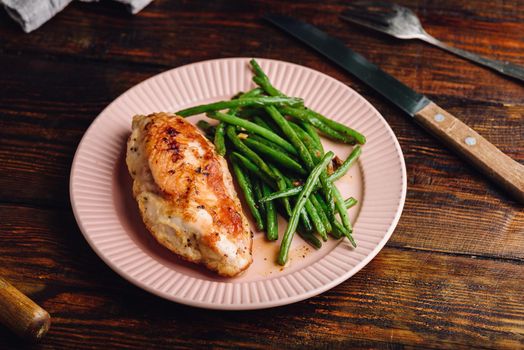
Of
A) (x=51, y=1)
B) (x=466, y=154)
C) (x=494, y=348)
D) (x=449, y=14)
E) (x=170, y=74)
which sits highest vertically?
(x=449, y=14)

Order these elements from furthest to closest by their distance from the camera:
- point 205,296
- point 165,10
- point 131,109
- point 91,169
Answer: point 165,10 < point 131,109 < point 91,169 < point 205,296

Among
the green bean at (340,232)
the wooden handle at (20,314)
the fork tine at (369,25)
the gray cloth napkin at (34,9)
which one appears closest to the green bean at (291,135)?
the green bean at (340,232)

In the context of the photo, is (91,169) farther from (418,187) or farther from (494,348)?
(494,348)

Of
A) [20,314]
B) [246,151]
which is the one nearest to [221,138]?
[246,151]

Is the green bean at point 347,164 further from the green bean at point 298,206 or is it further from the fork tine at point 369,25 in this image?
the fork tine at point 369,25

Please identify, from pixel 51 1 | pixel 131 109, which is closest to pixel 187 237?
pixel 131 109

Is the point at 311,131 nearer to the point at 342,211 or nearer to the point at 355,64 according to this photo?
the point at 342,211

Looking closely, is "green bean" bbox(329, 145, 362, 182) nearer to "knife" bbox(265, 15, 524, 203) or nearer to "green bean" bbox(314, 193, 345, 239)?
"green bean" bbox(314, 193, 345, 239)
